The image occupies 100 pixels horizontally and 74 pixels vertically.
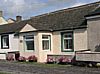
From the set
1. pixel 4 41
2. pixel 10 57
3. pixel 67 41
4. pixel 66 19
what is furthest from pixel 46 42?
pixel 4 41

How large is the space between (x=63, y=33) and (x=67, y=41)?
95cm

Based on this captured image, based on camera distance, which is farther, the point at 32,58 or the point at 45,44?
the point at 45,44

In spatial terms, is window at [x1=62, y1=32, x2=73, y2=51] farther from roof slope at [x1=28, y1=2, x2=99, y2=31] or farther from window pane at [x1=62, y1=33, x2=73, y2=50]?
roof slope at [x1=28, y1=2, x2=99, y2=31]

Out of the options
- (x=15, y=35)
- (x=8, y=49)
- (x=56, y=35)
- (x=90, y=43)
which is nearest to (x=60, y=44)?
(x=56, y=35)

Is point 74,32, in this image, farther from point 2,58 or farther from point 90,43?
point 2,58

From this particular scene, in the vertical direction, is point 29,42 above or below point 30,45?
above

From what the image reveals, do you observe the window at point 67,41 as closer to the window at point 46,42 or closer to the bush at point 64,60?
the window at point 46,42

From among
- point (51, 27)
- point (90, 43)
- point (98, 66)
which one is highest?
point (51, 27)

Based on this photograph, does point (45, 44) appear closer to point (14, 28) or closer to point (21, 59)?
point (21, 59)

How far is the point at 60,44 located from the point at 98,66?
8916 millimetres

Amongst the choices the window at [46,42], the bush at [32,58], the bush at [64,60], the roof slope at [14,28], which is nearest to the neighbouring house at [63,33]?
the window at [46,42]

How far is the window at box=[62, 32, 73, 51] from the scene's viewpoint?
29875 mm

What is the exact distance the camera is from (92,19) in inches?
1054

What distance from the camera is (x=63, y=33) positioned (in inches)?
1203
